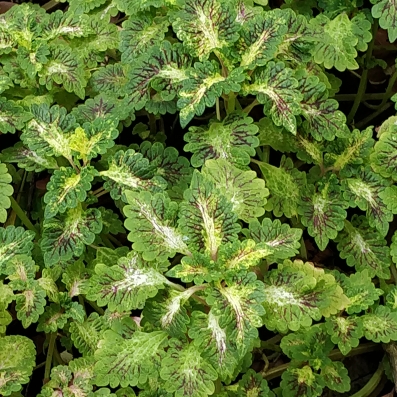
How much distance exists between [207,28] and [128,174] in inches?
18.5

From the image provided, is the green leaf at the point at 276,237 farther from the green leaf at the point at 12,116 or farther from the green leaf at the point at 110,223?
the green leaf at the point at 12,116

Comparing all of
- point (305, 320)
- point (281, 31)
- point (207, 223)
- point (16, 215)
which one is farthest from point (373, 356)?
point (16, 215)

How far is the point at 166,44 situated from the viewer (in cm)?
196

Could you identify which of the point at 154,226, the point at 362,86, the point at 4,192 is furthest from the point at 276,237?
the point at 362,86

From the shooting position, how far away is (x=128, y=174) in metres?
1.87

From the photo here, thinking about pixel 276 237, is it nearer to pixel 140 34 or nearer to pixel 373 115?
pixel 140 34

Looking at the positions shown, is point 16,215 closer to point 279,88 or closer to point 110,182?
point 110,182

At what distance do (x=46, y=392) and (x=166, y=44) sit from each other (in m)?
1.04

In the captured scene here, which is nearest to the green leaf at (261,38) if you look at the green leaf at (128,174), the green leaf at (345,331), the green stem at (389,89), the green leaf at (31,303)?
the green leaf at (128,174)

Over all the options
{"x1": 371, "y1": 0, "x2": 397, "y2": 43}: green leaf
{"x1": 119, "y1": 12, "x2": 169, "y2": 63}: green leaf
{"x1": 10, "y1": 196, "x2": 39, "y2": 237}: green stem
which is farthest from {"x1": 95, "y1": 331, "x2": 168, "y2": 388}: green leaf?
{"x1": 371, "y1": 0, "x2": 397, "y2": 43}: green leaf

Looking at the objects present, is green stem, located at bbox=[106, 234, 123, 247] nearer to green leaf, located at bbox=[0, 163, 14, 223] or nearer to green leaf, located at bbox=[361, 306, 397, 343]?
green leaf, located at bbox=[0, 163, 14, 223]

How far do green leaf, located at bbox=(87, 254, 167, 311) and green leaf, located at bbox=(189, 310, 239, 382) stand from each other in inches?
5.4

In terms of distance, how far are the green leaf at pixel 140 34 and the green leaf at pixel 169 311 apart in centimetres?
79

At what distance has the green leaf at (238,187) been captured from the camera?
1.73 m
